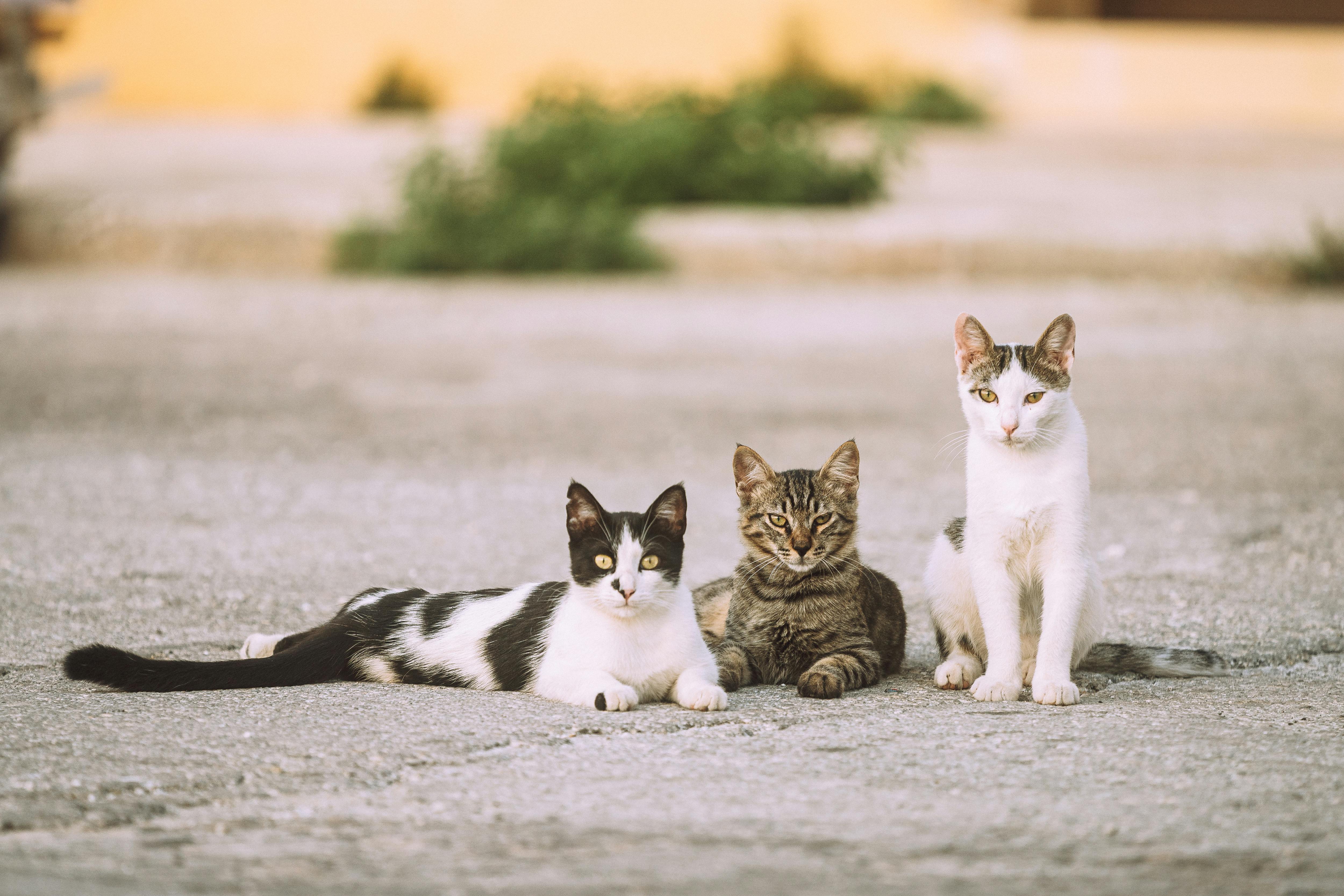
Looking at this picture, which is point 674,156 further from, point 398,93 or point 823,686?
point 823,686

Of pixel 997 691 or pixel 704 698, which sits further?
pixel 997 691

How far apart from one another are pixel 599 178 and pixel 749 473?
9119 mm

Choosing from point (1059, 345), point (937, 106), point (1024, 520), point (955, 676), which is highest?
point (937, 106)

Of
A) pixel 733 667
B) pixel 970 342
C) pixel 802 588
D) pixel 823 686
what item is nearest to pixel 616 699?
pixel 733 667

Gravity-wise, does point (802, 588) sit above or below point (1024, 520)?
below

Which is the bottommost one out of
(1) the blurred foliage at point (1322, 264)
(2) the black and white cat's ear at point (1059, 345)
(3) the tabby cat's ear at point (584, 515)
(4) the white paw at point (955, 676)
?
(4) the white paw at point (955, 676)

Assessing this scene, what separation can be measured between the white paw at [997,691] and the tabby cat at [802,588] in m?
0.29

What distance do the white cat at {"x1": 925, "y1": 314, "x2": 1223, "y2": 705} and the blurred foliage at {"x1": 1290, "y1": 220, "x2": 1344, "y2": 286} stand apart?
848cm

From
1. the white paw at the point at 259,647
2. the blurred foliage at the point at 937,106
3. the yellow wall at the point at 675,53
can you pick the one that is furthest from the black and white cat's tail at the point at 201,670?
the blurred foliage at the point at 937,106

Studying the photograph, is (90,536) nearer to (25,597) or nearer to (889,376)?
(25,597)

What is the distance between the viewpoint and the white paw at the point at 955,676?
368cm

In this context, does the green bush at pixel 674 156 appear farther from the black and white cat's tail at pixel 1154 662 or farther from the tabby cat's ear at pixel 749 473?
the black and white cat's tail at pixel 1154 662

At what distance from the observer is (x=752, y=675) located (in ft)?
12.4

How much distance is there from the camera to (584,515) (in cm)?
354
